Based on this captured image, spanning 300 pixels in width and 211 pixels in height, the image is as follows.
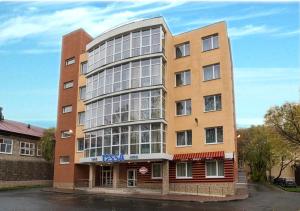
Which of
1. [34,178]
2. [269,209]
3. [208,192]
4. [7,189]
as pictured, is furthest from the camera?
[34,178]

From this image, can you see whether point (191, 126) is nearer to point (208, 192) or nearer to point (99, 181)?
point (208, 192)

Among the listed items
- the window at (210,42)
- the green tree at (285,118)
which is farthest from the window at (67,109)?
the green tree at (285,118)

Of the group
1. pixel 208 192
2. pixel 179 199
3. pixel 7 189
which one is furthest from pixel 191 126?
pixel 7 189

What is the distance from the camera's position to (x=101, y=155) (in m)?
34.0

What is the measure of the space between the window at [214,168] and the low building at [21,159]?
22618 millimetres

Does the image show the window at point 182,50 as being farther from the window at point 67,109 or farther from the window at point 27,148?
the window at point 27,148

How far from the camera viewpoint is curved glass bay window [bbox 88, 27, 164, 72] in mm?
33375

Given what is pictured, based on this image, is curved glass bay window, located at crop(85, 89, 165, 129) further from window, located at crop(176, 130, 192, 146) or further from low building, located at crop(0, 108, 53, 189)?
low building, located at crop(0, 108, 53, 189)

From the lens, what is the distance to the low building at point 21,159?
4016 centimetres

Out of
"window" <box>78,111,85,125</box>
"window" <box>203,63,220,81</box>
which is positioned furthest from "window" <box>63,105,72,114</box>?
"window" <box>203,63,220,81</box>

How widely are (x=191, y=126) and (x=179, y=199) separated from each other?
8212mm

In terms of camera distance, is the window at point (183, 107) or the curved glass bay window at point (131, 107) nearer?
the curved glass bay window at point (131, 107)

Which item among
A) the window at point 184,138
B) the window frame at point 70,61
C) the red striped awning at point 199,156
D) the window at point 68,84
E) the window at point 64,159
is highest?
the window frame at point 70,61

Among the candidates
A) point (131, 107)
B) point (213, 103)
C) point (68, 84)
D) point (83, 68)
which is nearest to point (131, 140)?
point (131, 107)
